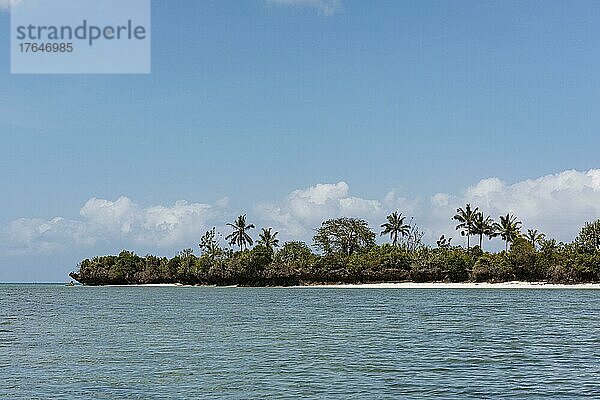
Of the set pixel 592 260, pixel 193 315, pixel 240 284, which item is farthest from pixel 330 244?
pixel 193 315

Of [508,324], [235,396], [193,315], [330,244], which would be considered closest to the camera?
[235,396]

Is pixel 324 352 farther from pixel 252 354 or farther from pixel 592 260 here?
pixel 592 260

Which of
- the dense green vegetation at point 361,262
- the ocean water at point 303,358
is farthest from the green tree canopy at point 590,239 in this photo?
the ocean water at point 303,358

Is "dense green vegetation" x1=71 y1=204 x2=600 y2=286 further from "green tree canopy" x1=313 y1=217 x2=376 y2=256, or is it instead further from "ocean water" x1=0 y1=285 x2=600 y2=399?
"ocean water" x1=0 y1=285 x2=600 y2=399

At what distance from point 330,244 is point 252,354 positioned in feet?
482

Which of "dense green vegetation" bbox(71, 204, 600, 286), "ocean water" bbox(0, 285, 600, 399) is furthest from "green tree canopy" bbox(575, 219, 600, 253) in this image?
"ocean water" bbox(0, 285, 600, 399)

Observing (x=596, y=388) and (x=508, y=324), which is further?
(x=508, y=324)

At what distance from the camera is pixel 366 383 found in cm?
2525

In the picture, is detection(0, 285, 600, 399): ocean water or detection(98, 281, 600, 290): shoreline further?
detection(98, 281, 600, 290): shoreline

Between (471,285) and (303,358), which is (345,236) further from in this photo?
(303,358)

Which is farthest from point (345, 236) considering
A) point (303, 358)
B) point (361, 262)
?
point (303, 358)

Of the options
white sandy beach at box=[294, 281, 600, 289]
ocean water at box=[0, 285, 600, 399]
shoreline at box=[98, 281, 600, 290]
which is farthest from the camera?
white sandy beach at box=[294, 281, 600, 289]

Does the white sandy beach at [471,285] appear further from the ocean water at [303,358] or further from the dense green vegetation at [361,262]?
the ocean water at [303,358]

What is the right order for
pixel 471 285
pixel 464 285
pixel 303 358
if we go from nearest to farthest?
pixel 303 358, pixel 471 285, pixel 464 285
